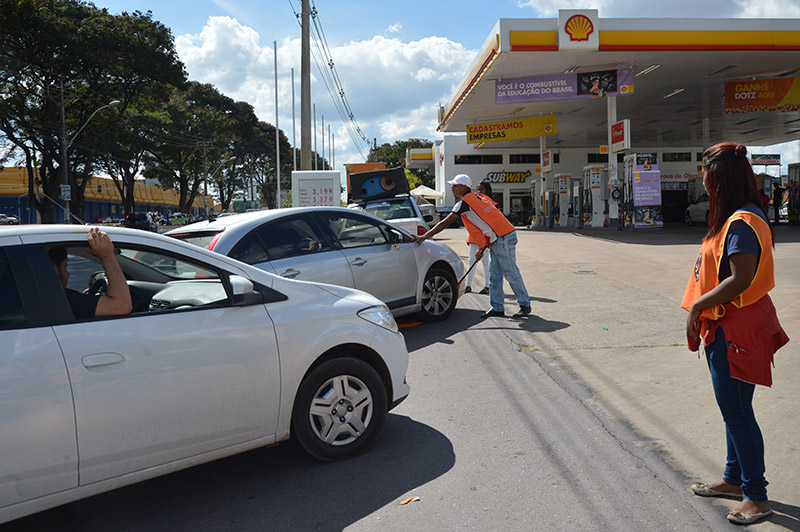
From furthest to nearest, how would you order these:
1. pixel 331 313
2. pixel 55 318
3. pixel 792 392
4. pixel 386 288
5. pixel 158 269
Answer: pixel 386 288
pixel 792 392
pixel 158 269
pixel 331 313
pixel 55 318

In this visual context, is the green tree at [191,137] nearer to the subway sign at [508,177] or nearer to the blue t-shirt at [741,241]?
the subway sign at [508,177]

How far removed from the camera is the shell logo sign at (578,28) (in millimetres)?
21250

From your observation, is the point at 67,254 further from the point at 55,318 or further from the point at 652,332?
the point at 652,332

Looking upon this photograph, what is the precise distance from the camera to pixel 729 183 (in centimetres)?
314

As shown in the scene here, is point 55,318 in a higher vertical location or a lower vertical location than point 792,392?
higher

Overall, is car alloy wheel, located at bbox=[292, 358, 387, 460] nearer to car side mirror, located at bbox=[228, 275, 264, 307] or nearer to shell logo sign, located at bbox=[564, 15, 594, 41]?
car side mirror, located at bbox=[228, 275, 264, 307]

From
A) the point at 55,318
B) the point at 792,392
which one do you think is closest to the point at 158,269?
the point at 55,318

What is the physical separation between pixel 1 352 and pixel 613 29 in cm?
2218

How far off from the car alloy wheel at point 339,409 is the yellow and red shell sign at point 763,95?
25448 mm

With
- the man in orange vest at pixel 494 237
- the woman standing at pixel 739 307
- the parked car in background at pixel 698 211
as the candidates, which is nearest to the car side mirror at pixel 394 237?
the man in orange vest at pixel 494 237

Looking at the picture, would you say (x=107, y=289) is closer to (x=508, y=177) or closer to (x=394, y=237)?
(x=394, y=237)

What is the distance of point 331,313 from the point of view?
13.0ft

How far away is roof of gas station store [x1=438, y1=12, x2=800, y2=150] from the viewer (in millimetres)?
21422

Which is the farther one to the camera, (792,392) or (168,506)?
(792,392)
